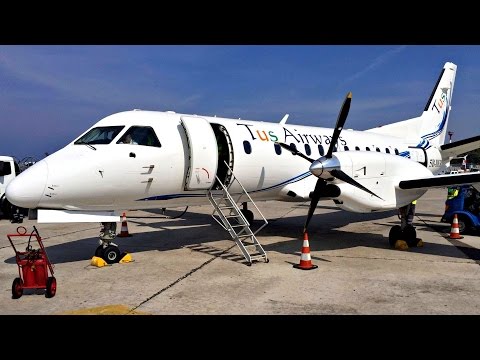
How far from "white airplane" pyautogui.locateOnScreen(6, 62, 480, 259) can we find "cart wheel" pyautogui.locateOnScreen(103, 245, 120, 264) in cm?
2

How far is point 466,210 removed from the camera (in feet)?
47.3

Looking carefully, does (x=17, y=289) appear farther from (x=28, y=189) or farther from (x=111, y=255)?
(x=111, y=255)

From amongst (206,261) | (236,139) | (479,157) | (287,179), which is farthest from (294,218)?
(479,157)

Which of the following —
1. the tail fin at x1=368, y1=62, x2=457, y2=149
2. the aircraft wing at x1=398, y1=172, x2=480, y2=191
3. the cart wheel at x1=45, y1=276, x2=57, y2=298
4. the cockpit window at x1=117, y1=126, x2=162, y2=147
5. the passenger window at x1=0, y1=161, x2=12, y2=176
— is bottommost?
the cart wheel at x1=45, y1=276, x2=57, y2=298

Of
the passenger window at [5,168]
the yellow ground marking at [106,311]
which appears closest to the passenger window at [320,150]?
the yellow ground marking at [106,311]

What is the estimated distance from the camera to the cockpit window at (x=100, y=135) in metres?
9.30

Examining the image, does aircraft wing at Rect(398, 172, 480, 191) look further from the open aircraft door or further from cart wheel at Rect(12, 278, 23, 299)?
cart wheel at Rect(12, 278, 23, 299)

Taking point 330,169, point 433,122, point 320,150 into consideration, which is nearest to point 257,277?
point 330,169

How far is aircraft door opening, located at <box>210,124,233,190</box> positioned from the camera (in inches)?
443

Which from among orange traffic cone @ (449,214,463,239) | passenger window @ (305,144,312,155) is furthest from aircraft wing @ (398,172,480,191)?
passenger window @ (305,144,312,155)

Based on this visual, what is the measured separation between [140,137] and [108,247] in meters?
2.68

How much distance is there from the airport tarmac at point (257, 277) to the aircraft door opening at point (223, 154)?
6.42ft

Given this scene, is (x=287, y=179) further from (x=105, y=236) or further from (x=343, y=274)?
(x=105, y=236)
